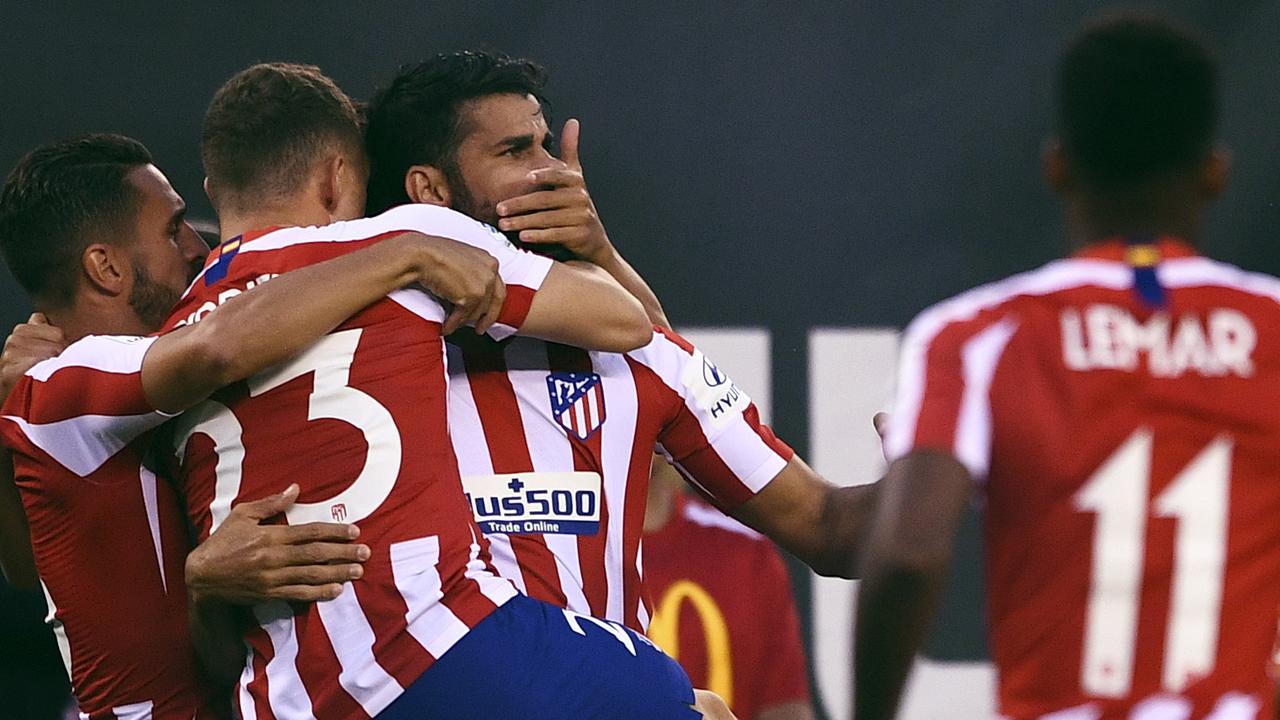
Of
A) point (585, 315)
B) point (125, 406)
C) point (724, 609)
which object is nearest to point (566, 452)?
point (585, 315)

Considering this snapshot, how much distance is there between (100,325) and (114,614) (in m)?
0.56

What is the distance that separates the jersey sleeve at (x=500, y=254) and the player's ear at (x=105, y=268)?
68 centimetres

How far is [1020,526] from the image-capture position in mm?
2006

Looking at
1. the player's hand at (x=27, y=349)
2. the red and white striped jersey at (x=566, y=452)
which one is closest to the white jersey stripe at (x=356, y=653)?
the red and white striped jersey at (x=566, y=452)

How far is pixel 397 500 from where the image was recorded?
8.62ft

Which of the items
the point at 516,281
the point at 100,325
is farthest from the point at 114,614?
the point at 516,281

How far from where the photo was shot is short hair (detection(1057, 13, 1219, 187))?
204 cm

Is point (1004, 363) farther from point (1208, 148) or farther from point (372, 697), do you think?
point (372, 697)

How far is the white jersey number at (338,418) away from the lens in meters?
2.62

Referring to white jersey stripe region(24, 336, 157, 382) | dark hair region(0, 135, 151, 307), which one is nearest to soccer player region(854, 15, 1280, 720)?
white jersey stripe region(24, 336, 157, 382)

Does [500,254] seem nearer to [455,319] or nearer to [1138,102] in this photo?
[455,319]

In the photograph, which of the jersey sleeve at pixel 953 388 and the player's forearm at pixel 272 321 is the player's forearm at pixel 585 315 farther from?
the jersey sleeve at pixel 953 388

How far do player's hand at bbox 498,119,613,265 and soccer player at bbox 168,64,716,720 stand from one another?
0.20 meters

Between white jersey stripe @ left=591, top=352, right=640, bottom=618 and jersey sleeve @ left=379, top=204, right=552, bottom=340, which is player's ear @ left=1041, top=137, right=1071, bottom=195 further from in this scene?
white jersey stripe @ left=591, top=352, right=640, bottom=618
